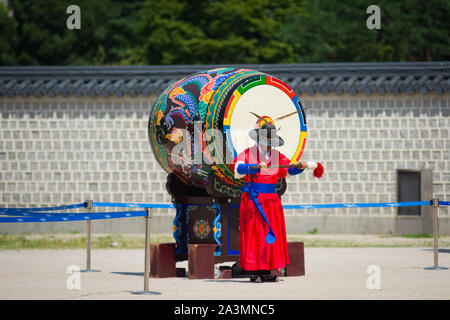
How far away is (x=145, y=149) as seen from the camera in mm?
18484

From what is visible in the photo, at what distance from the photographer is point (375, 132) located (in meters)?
18.1

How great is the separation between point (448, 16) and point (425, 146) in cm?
914

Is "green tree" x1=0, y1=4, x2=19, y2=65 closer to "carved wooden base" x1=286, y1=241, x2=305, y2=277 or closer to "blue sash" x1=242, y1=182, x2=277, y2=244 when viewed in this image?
"carved wooden base" x1=286, y1=241, x2=305, y2=277

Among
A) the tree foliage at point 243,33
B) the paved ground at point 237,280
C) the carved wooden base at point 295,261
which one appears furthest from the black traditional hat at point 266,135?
the tree foliage at point 243,33

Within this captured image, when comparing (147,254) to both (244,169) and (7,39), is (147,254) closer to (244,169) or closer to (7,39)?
(244,169)

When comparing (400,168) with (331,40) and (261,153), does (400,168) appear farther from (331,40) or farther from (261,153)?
(331,40)

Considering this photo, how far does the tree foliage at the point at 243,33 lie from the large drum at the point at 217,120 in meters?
16.0

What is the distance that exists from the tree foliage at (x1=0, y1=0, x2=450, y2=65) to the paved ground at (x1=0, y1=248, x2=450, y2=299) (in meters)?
14.0

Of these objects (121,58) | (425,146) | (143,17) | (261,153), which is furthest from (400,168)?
(121,58)

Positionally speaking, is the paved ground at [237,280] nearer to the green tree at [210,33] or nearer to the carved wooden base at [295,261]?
the carved wooden base at [295,261]

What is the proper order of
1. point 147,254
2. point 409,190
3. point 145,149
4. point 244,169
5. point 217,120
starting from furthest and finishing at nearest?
point 145,149
point 409,190
point 217,120
point 244,169
point 147,254

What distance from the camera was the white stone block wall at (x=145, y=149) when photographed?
18.0 metres

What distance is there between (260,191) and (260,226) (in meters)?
0.39

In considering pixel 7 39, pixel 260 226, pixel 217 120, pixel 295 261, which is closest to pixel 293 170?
pixel 260 226
